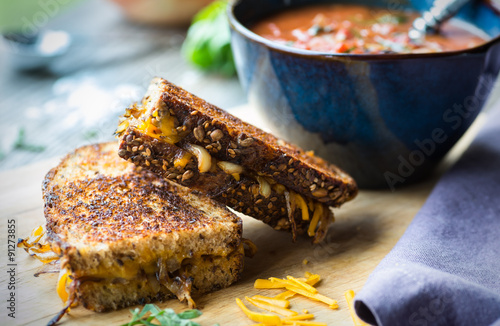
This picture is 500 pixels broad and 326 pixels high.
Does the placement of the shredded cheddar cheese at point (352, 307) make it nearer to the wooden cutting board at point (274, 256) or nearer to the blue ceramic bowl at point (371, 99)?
the wooden cutting board at point (274, 256)

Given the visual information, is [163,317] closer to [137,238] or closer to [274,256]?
[137,238]

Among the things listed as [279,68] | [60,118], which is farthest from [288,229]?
[60,118]

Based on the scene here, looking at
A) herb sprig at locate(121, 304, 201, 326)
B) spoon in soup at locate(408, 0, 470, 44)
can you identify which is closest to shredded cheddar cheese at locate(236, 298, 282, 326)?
herb sprig at locate(121, 304, 201, 326)

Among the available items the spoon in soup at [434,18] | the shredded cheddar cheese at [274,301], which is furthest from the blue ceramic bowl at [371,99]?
the shredded cheddar cheese at [274,301]

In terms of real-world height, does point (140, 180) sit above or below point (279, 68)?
below

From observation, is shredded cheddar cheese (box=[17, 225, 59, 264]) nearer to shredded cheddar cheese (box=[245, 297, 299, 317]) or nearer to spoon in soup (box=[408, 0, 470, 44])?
shredded cheddar cheese (box=[245, 297, 299, 317])

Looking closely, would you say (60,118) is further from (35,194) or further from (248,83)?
(248,83)
